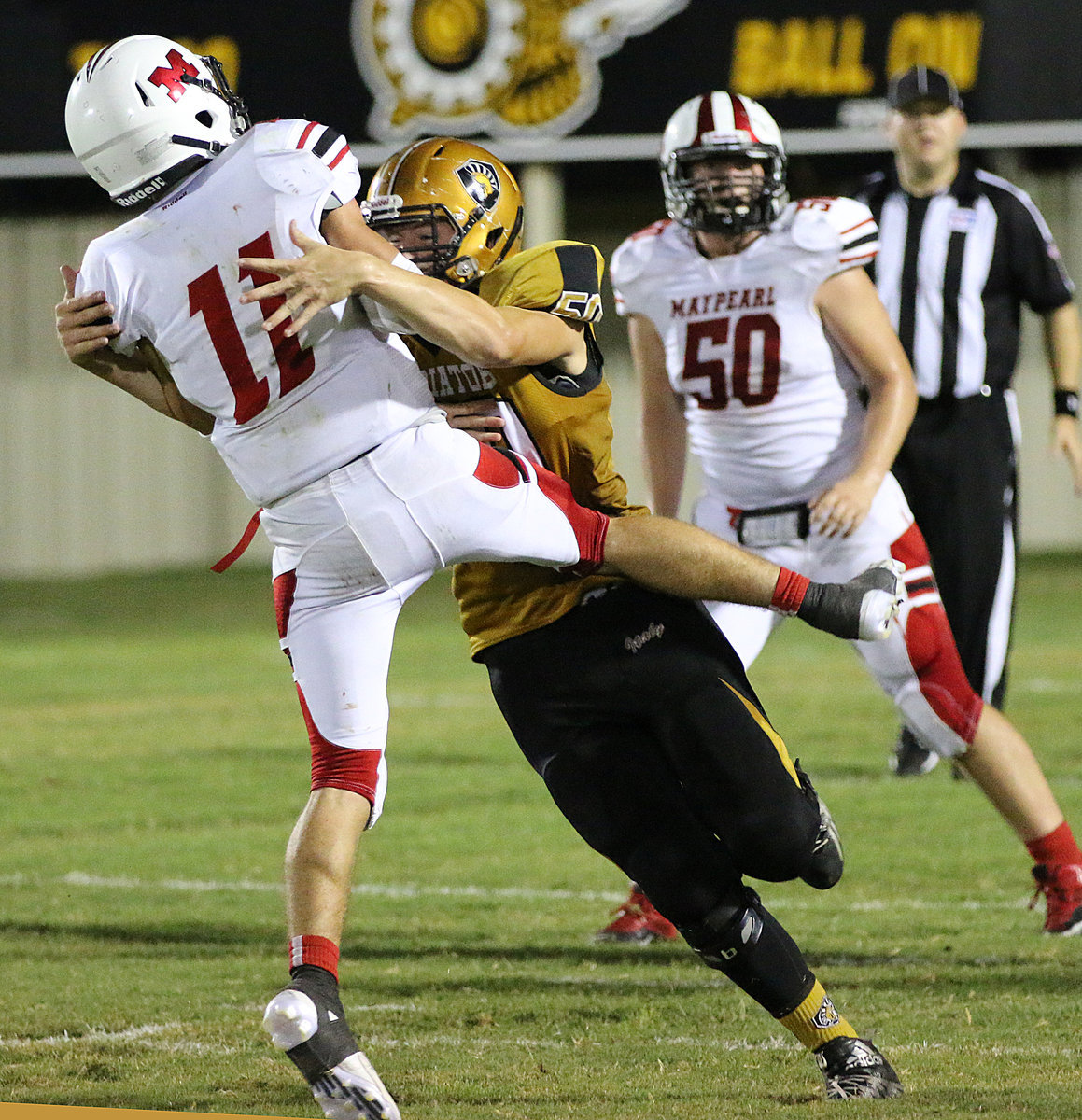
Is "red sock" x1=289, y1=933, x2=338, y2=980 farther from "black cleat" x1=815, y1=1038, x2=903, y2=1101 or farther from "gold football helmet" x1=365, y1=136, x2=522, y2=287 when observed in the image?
"gold football helmet" x1=365, y1=136, x2=522, y2=287

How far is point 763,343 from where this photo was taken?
4609 millimetres

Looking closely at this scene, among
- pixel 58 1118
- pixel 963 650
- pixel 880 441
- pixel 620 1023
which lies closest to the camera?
pixel 58 1118

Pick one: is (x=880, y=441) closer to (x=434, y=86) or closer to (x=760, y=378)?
(x=760, y=378)

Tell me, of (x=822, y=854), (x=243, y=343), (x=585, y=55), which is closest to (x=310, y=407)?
(x=243, y=343)

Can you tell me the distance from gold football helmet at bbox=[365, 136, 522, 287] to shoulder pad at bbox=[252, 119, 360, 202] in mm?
306

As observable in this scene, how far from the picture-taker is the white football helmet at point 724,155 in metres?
4.51

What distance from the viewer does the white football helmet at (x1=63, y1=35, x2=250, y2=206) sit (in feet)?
10.1

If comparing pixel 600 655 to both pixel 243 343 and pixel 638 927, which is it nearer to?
pixel 243 343

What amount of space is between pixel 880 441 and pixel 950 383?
183 cm

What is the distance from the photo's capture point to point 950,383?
20.4 ft

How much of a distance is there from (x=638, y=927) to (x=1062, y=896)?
1008mm

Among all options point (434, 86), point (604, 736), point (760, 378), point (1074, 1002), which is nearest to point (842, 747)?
point (760, 378)

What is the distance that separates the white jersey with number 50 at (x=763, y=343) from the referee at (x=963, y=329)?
4.59 ft

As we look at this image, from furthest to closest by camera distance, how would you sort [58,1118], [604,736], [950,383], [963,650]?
1. [950,383]
2. [963,650]
3. [604,736]
4. [58,1118]
